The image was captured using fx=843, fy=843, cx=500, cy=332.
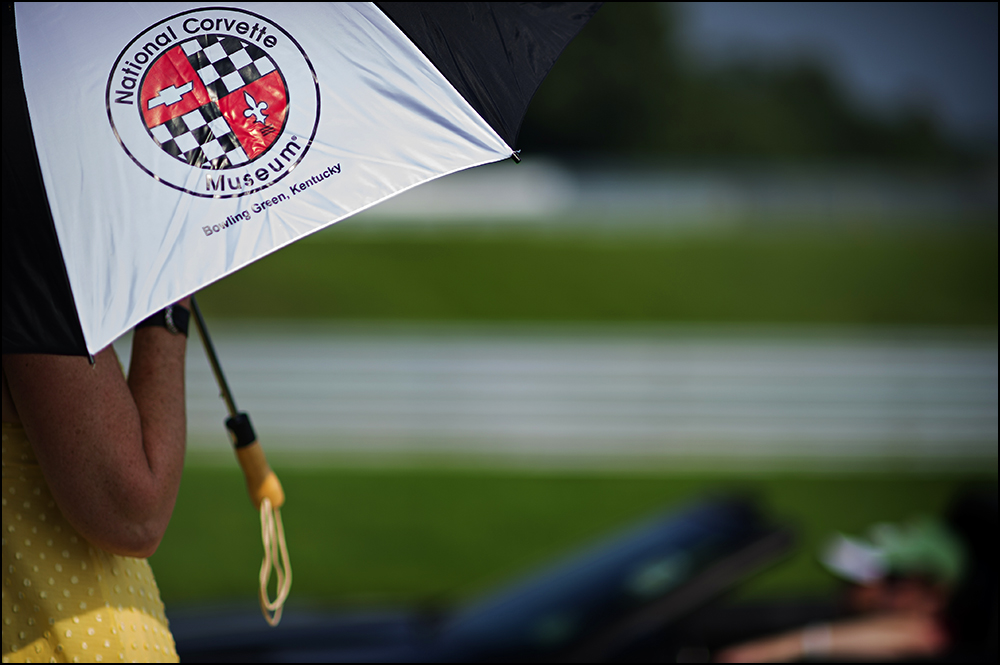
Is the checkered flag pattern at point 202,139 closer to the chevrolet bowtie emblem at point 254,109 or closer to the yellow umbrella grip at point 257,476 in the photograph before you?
the chevrolet bowtie emblem at point 254,109

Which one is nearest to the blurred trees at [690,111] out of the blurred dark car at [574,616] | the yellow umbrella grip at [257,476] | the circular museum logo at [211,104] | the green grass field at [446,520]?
the green grass field at [446,520]

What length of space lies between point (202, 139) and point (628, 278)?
55.9 ft

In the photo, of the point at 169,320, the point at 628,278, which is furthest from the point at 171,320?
the point at 628,278

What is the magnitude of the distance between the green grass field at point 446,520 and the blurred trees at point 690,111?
25.8m

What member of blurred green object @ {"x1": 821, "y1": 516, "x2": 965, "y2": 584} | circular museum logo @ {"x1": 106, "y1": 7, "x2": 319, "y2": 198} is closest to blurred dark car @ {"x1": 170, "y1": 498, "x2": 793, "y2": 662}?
blurred green object @ {"x1": 821, "y1": 516, "x2": 965, "y2": 584}

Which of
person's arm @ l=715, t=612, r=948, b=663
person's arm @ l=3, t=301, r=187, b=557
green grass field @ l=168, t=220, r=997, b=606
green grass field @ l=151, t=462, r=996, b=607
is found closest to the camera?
person's arm @ l=3, t=301, r=187, b=557

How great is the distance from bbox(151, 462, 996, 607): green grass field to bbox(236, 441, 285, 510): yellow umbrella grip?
330cm

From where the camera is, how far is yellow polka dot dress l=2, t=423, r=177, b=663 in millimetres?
1326

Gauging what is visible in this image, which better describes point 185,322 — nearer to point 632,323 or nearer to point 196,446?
point 196,446

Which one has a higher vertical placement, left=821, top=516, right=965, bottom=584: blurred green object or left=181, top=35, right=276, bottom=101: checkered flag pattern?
left=181, top=35, right=276, bottom=101: checkered flag pattern

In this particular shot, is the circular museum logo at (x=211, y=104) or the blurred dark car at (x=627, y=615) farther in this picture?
the blurred dark car at (x=627, y=615)

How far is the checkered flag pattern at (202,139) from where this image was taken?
1.22 meters

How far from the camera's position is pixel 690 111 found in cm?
3634

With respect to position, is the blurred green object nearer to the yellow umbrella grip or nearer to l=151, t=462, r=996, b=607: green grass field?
l=151, t=462, r=996, b=607: green grass field
